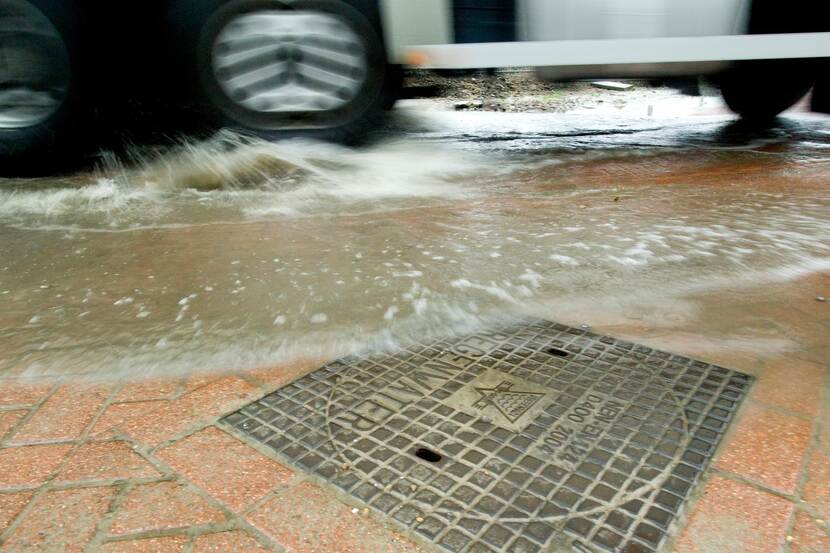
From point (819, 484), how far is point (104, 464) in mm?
2051

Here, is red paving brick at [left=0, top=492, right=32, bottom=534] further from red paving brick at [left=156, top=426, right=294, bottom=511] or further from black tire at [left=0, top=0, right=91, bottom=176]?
black tire at [left=0, top=0, right=91, bottom=176]

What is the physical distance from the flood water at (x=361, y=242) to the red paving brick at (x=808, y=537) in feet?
4.30

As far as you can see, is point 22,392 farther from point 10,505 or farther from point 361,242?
point 361,242

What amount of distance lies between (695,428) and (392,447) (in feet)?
3.11

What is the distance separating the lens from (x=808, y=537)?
63.8 inches

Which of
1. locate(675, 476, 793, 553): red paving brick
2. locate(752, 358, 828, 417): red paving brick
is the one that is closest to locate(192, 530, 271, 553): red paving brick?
locate(675, 476, 793, 553): red paving brick

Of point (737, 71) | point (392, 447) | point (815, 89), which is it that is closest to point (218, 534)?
point (392, 447)

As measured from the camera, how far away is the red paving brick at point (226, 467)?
1.81 metres

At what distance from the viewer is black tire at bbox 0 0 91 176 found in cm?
504

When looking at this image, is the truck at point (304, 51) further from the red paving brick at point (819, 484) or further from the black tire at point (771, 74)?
the red paving brick at point (819, 484)

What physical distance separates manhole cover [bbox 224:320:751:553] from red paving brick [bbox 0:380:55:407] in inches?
30.0

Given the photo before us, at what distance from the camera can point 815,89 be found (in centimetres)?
660

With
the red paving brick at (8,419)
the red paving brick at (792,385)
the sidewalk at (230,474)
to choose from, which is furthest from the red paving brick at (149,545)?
the red paving brick at (792,385)

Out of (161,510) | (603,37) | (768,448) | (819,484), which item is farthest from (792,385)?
(603,37)
